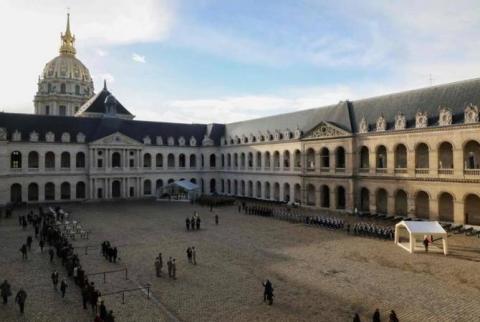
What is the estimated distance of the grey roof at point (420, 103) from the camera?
39062 millimetres

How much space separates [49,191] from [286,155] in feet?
141

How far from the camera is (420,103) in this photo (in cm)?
4356

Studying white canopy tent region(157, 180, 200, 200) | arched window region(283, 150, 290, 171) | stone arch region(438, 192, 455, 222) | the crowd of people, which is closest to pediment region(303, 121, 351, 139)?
arched window region(283, 150, 290, 171)

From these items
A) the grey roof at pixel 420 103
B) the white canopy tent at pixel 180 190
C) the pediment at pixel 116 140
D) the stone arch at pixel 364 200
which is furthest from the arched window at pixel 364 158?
the pediment at pixel 116 140

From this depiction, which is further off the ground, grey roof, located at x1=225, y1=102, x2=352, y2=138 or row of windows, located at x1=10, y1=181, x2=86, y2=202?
grey roof, located at x1=225, y1=102, x2=352, y2=138

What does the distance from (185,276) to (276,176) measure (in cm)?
4237

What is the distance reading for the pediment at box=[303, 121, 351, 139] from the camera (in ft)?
166

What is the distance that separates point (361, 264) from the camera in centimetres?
2583

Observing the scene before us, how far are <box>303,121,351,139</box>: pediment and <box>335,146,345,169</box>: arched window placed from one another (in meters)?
2.49

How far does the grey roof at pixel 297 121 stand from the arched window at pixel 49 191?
36600 millimetres

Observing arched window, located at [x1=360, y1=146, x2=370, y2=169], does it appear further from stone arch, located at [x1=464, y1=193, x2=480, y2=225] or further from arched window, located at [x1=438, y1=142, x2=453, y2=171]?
stone arch, located at [x1=464, y1=193, x2=480, y2=225]

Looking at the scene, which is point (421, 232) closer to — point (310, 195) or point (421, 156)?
point (421, 156)

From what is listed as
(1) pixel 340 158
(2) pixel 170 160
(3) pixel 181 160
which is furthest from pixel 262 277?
(3) pixel 181 160

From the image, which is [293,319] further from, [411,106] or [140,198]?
[140,198]
